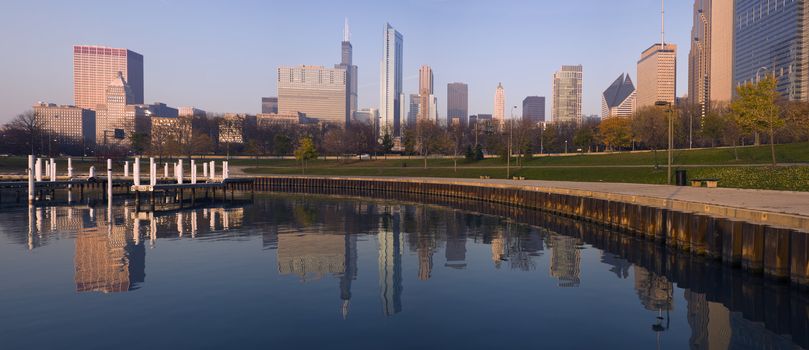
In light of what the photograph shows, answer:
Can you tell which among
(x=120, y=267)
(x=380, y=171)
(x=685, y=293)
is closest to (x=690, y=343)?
(x=685, y=293)

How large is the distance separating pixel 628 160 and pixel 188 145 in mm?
93561

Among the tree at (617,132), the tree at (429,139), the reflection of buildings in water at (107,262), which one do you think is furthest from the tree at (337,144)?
the reflection of buildings in water at (107,262)

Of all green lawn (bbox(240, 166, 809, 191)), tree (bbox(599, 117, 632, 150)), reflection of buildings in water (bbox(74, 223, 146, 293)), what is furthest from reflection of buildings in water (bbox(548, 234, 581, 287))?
tree (bbox(599, 117, 632, 150))

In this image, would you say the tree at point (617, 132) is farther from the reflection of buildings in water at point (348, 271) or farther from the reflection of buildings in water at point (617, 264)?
the reflection of buildings in water at point (348, 271)

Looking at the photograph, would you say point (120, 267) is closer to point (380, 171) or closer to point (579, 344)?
point (579, 344)

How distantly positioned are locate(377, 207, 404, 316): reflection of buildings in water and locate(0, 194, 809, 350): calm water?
0.11 m

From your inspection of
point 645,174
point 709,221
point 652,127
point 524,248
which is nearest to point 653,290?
point 709,221

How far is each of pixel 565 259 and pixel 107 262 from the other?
1909 centimetres

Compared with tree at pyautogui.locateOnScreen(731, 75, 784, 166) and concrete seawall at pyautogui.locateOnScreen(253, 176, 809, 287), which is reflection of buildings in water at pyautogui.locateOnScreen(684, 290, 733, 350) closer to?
concrete seawall at pyautogui.locateOnScreen(253, 176, 809, 287)

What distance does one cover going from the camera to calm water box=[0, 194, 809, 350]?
13984 mm

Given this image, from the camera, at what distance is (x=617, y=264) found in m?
23.4

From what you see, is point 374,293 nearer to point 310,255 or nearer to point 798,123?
point 310,255

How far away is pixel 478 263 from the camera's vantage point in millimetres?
23625

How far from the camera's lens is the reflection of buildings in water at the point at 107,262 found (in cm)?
1900
